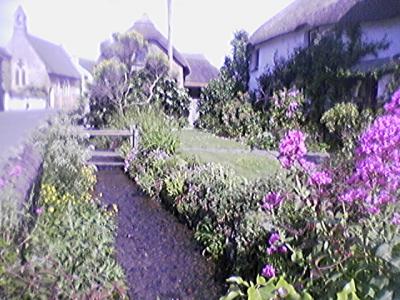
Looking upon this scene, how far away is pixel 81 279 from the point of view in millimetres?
2426

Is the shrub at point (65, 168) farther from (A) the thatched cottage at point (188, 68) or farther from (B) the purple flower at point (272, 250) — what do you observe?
(A) the thatched cottage at point (188, 68)

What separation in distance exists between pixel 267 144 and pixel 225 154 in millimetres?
1613

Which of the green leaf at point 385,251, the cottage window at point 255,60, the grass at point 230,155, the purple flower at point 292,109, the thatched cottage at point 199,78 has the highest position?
the cottage window at point 255,60

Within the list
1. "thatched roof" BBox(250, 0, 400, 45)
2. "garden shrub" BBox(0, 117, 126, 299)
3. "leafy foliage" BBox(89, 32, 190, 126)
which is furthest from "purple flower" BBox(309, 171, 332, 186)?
"thatched roof" BBox(250, 0, 400, 45)

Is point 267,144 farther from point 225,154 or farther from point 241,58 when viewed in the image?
point 241,58

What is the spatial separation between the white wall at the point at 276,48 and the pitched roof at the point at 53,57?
1397 cm

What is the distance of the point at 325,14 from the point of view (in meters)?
13.1

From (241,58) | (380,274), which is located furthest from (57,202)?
(241,58)

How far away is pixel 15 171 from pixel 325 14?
13170 mm

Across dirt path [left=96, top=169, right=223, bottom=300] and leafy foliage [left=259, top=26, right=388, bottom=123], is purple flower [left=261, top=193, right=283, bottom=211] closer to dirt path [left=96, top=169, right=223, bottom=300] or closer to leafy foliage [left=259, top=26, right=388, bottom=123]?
dirt path [left=96, top=169, right=223, bottom=300]

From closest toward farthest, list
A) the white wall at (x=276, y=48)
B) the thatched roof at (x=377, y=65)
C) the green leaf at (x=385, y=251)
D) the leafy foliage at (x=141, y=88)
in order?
the green leaf at (x=385, y=251) < the thatched roof at (x=377, y=65) < the leafy foliage at (x=141, y=88) < the white wall at (x=276, y=48)

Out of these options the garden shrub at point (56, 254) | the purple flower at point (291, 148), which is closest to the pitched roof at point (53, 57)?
the garden shrub at point (56, 254)

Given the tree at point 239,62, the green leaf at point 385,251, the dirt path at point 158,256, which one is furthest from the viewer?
the tree at point 239,62

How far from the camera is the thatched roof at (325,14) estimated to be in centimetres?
1167
